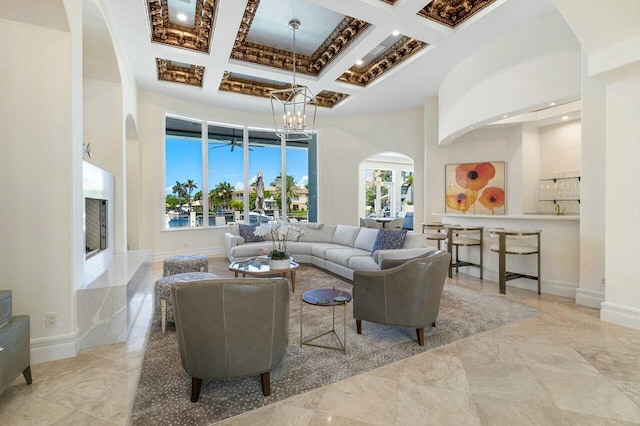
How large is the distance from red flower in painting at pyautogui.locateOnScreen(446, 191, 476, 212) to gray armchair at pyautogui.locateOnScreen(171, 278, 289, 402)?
5749 millimetres

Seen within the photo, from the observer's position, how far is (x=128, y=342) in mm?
2896

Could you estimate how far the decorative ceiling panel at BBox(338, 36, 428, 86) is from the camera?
4.96m

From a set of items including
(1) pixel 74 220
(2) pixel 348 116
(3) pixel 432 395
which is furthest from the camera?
(2) pixel 348 116

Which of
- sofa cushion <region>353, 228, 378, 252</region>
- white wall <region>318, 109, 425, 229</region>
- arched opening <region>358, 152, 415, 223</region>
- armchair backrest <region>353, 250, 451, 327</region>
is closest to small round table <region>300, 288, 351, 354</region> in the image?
armchair backrest <region>353, 250, 451, 327</region>

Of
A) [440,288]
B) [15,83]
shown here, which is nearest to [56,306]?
[15,83]

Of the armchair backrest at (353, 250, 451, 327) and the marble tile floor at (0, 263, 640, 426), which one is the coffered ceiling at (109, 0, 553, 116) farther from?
the marble tile floor at (0, 263, 640, 426)

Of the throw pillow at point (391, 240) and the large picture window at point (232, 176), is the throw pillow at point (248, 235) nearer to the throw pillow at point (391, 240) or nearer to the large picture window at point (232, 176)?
the large picture window at point (232, 176)

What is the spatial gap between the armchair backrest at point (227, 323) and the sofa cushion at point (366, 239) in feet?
11.2

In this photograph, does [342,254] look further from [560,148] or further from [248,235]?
[560,148]

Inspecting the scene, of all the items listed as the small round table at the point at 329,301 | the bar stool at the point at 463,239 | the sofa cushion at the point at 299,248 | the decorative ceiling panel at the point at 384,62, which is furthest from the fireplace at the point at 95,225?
the bar stool at the point at 463,239

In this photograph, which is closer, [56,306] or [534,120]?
[56,306]

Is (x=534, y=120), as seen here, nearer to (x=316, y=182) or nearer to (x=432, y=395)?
(x=316, y=182)

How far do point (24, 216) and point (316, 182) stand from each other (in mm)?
6742

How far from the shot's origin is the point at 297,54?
5.52 meters
